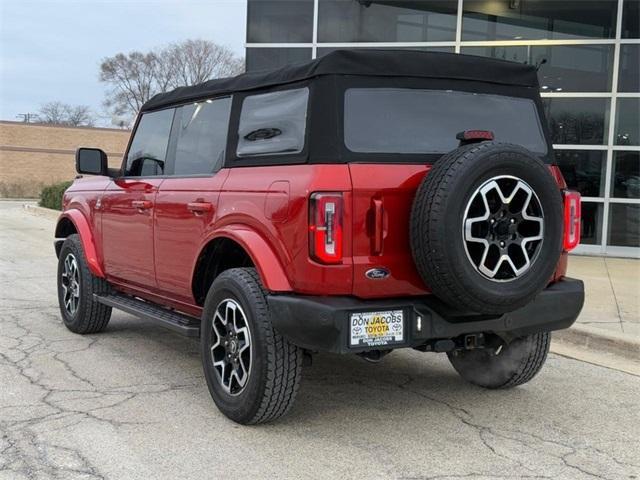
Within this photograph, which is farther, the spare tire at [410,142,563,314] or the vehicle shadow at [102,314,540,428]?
the vehicle shadow at [102,314,540,428]

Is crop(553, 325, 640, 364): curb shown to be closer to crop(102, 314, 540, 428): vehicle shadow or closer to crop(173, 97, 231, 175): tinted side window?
crop(102, 314, 540, 428): vehicle shadow

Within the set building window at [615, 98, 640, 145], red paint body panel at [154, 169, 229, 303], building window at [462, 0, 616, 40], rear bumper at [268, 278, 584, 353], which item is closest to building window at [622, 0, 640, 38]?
building window at [462, 0, 616, 40]

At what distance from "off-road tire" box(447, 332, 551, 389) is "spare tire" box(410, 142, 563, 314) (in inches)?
39.0

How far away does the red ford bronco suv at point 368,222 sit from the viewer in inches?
135

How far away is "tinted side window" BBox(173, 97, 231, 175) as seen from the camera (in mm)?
4465

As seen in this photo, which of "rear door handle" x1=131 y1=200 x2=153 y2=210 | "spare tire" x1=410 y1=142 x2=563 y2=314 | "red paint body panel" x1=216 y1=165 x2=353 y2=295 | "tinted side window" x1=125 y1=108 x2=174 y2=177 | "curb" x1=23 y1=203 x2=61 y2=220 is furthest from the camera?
"curb" x1=23 y1=203 x2=61 y2=220

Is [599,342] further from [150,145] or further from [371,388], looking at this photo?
[150,145]

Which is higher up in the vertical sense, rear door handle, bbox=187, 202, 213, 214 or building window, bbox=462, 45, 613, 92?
building window, bbox=462, 45, 613, 92

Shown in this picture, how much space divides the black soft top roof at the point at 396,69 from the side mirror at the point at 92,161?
183cm

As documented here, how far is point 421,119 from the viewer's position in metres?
3.83

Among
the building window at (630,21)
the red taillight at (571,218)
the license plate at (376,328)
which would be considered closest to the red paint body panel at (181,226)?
the license plate at (376,328)

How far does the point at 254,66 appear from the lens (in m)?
13.6

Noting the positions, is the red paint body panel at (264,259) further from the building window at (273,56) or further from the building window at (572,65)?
the building window at (273,56)

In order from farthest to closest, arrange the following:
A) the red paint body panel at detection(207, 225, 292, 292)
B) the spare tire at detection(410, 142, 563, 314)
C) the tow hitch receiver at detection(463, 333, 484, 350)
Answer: the tow hitch receiver at detection(463, 333, 484, 350), the red paint body panel at detection(207, 225, 292, 292), the spare tire at detection(410, 142, 563, 314)
